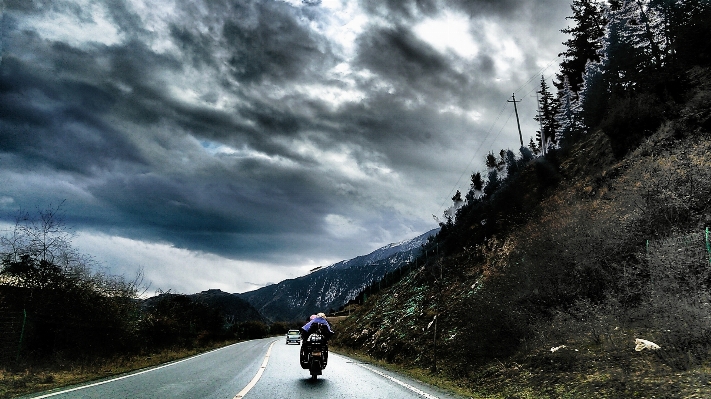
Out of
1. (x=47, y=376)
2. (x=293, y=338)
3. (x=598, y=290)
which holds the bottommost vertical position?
(x=293, y=338)

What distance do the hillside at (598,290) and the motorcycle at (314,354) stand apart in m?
4.97

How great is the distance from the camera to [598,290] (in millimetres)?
15883

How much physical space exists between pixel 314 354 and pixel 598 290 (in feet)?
37.2

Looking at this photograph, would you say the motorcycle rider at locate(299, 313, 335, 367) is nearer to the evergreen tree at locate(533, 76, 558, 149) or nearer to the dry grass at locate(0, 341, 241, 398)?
the dry grass at locate(0, 341, 241, 398)

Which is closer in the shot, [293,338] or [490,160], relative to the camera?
[293,338]

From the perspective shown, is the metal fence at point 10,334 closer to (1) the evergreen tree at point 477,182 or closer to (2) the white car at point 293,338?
(2) the white car at point 293,338

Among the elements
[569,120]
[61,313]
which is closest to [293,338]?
[61,313]

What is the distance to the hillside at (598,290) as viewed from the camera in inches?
391

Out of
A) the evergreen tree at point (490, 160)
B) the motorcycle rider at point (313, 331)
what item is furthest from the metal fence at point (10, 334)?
the evergreen tree at point (490, 160)

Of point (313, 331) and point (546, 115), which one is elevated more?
point (546, 115)

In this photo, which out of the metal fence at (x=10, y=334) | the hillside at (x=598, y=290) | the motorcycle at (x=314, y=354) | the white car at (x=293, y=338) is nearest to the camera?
the hillside at (x=598, y=290)

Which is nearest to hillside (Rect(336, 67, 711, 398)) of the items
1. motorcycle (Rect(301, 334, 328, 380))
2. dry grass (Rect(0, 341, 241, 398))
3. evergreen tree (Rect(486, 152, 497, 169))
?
motorcycle (Rect(301, 334, 328, 380))

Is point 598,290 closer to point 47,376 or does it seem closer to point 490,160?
point 47,376

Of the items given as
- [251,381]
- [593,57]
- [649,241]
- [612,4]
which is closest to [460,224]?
[593,57]
